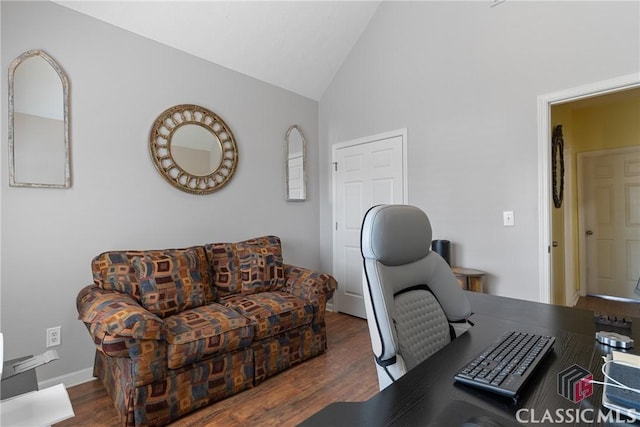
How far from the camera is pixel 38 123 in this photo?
6.85 feet

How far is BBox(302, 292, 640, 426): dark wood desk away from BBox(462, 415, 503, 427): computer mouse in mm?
31

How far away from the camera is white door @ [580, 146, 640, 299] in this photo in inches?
153

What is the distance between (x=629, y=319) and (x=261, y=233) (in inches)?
111

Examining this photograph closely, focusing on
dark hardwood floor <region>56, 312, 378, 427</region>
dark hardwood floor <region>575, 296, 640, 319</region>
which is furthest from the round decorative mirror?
dark hardwood floor <region>575, 296, 640, 319</region>

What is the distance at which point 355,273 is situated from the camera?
142 inches

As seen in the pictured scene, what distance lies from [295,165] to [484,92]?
204 cm

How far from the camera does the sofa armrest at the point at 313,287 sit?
2.56m

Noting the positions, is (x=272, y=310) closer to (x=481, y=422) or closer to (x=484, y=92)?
(x=481, y=422)

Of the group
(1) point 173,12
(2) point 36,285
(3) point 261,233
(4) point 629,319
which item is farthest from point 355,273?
(1) point 173,12

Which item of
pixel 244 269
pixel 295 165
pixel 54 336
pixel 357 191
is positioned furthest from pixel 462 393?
pixel 295 165

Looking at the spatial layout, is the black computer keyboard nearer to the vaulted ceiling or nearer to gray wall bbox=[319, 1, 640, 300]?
gray wall bbox=[319, 1, 640, 300]

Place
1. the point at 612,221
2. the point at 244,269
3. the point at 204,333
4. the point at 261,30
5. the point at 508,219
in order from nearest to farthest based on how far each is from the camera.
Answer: the point at 204,333 → the point at 508,219 → the point at 244,269 → the point at 261,30 → the point at 612,221

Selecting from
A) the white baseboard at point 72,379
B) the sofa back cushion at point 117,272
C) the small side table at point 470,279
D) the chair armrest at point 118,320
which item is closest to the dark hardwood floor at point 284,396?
the white baseboard at point 72,379

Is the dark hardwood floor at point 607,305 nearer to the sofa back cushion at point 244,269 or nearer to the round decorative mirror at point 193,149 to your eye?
the sofa back cushion at point 244,269
